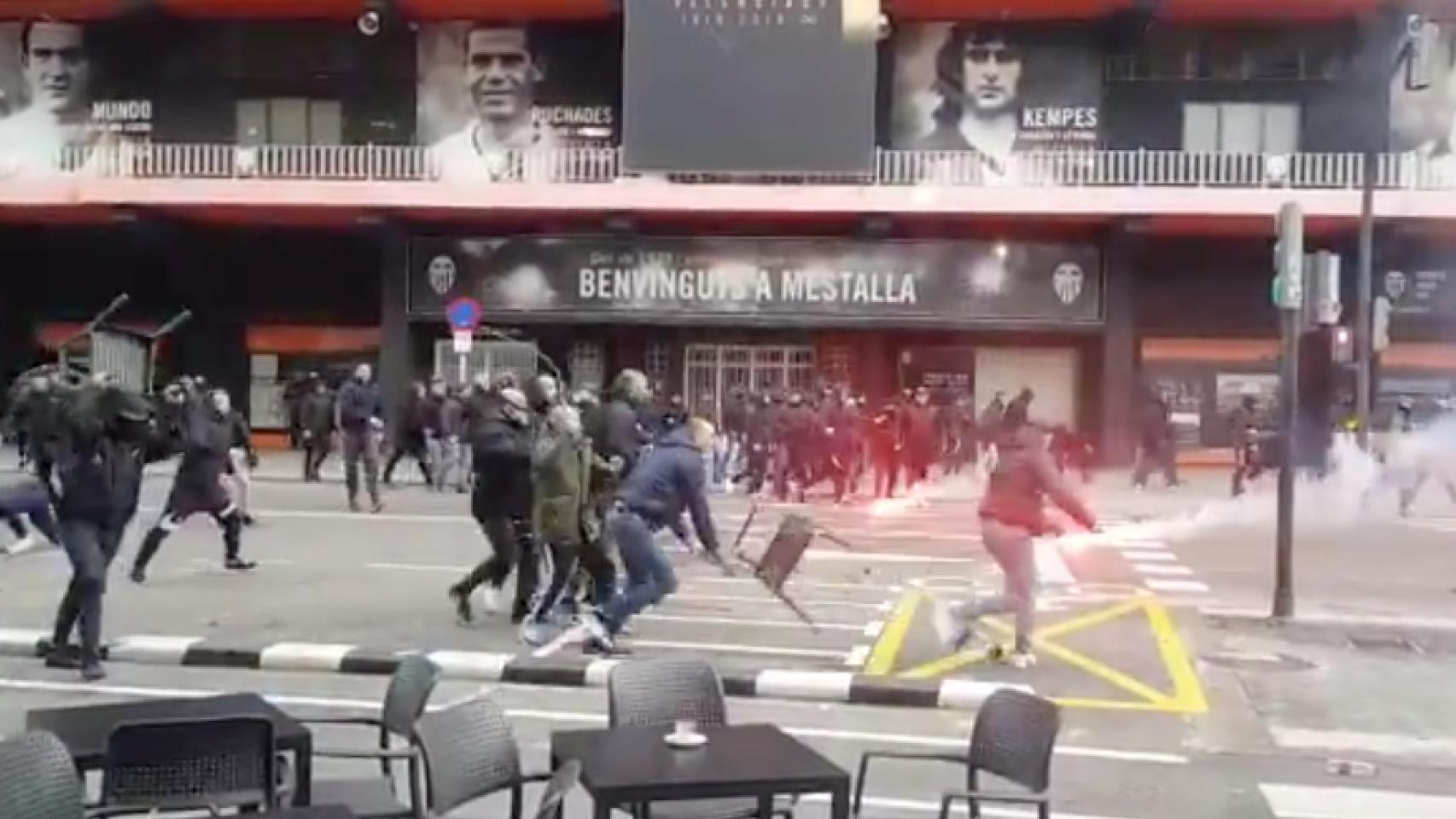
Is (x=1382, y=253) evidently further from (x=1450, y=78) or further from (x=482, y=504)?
(x=482, y=504)

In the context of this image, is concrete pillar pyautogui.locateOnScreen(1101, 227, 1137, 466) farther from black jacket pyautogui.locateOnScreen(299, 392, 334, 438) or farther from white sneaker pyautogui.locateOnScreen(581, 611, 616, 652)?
white sneaker pyautogui.locateOnScreen(581, 611, 616, 652)

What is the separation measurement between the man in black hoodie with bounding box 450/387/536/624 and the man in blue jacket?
1.14 meters

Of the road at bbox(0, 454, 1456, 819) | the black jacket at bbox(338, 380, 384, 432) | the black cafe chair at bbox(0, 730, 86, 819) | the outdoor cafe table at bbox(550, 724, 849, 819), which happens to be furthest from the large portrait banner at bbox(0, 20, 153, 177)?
the black cafe chair at bbox(0, 730, 86, 819)

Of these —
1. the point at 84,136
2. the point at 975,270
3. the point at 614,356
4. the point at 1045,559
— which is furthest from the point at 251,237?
the point at 1045,559

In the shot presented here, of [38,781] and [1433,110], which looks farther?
[1433,110]

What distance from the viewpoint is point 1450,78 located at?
1186 inches

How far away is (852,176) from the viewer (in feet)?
97.0

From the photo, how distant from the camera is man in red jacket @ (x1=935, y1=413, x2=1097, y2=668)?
10.7m

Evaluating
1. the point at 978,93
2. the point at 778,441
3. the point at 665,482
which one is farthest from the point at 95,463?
the point at 978,93

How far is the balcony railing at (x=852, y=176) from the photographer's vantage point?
29.3 meters

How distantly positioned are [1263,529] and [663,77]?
44.7ft

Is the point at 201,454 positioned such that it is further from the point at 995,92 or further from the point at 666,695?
the point at 995,92

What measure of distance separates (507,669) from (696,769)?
5548 mm

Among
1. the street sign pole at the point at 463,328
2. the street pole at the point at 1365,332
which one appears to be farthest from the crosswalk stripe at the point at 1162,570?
the street sign pole at the point at 463,328
